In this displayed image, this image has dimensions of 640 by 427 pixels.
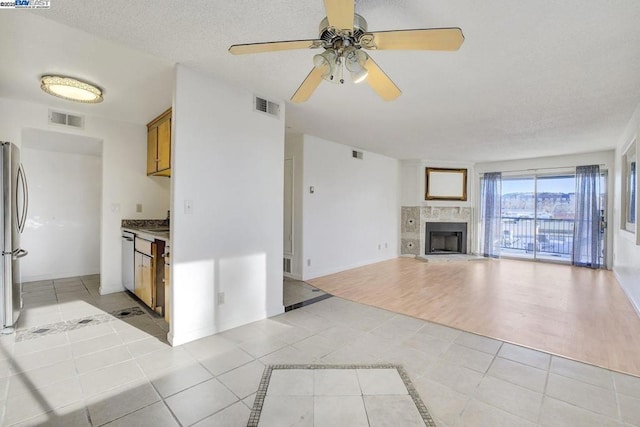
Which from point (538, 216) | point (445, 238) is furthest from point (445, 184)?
point (538, 216)

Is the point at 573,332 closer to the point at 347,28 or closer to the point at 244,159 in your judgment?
the point at 347,28

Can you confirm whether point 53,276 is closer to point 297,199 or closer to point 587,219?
point 297,199

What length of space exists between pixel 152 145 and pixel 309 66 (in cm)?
275

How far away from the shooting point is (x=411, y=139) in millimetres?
5070

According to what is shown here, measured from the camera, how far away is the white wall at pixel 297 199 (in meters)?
4.83

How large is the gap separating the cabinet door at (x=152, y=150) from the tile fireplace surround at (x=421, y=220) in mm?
5759

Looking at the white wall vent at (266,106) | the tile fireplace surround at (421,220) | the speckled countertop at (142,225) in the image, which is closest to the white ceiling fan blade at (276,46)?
the white wall vent at (266,106)

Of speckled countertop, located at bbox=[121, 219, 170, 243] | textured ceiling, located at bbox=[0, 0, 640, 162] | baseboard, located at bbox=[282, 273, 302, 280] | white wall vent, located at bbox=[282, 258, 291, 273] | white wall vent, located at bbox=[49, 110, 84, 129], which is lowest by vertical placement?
baseboard, located at bbox=[282, 273, 302, 280]

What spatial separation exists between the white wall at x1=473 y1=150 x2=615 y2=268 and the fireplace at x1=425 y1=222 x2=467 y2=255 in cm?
44

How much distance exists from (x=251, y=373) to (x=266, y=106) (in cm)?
264

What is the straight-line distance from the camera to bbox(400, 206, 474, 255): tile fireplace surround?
722 cm

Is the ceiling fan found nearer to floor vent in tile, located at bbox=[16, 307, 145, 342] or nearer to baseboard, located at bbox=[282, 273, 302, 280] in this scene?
floor vent in tile, located at bbox=[16, 307, 145, 342]

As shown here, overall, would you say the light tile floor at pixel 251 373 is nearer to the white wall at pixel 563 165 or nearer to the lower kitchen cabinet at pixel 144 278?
the lower kitchen cabinet at pixel 144 278

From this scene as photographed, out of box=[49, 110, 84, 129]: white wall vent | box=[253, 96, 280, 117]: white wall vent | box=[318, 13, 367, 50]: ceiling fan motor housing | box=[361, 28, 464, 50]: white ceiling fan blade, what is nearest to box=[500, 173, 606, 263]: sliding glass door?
box=[253, 96, 280, 117]: white wall vent
